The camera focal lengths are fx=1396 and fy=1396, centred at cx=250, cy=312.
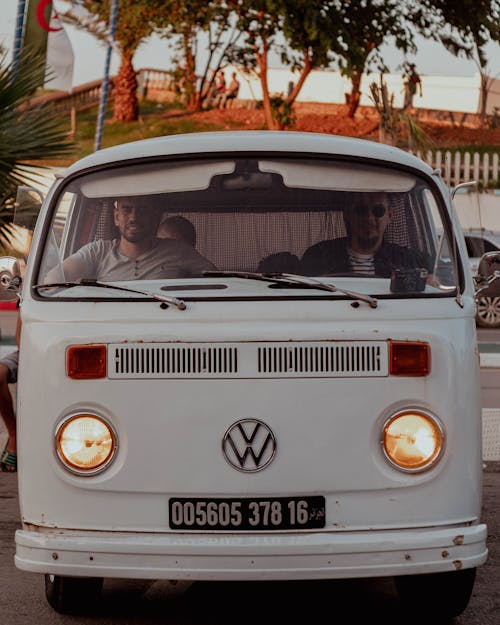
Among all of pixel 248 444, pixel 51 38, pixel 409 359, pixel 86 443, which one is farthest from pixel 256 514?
pixel 51 38

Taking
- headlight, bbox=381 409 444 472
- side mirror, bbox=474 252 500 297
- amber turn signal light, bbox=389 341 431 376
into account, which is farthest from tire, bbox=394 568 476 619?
side mirror, bbox=474 252 500 297

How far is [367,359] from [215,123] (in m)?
39.8

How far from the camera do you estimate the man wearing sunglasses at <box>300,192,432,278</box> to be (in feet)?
18.2

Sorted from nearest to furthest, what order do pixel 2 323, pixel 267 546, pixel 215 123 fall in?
pixel 267 546 < pixel 2 323 < pixel 215 123

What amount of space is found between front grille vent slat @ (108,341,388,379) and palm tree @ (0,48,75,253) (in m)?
8.09

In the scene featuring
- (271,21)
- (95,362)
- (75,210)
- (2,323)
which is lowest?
(2,323)

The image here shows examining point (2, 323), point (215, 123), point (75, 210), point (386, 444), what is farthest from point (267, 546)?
point (215, 123)

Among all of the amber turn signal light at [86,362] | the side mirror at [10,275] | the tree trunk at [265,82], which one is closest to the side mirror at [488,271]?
the amber turn signal light at [86,362]

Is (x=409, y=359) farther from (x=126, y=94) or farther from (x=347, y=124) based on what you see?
(x=126, y=94)

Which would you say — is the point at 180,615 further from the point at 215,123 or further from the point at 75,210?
the point at 215,123

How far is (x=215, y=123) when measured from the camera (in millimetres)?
44344

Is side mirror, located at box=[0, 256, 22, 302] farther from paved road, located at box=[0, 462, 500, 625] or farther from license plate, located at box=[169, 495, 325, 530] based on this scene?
license plate, located at box=[169, 495, 325, 530]

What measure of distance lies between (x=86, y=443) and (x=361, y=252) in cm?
138

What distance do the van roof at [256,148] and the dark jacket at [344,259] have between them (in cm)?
38
